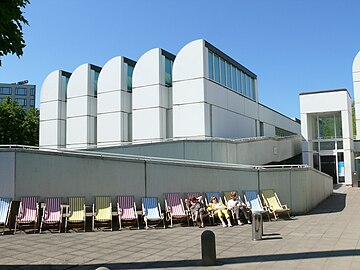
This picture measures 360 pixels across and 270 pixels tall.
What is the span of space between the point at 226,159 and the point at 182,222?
7396mm

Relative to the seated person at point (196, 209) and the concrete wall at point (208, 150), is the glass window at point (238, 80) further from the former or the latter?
the seated person at point (196, 209)

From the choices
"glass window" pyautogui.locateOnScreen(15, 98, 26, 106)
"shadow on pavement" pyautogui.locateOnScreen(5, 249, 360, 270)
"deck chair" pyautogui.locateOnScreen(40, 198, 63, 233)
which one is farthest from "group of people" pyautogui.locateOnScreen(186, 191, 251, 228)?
"glass window" pyautogui.locateOnScreen(15, 98, 26, 106)

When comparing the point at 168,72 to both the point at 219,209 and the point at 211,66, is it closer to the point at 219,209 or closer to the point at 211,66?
the point at 211,66

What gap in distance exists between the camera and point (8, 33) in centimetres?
548

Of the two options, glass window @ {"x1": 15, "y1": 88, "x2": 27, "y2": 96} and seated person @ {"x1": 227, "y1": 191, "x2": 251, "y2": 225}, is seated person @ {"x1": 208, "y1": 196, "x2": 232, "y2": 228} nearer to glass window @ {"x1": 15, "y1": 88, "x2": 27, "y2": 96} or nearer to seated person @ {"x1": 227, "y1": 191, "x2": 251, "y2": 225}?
seated person @ {"x1": 227, "y1": 191, "x2": 251, "y2": 225}

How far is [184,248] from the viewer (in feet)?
27.3

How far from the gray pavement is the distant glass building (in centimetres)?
10374

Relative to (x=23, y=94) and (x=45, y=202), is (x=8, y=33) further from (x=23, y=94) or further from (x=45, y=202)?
(x=23, y=94)

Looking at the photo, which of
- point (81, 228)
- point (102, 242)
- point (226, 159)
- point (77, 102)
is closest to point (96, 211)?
point (81, 228)

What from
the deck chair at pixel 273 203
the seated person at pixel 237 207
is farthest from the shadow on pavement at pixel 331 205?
the seated person at pixel 237 207

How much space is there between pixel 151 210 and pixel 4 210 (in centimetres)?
421

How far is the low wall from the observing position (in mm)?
10752

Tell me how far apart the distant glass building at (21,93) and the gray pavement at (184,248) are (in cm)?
10374

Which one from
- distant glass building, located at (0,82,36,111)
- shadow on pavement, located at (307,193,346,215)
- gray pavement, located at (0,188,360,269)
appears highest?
distant glass building, located at (0,82,36,111)
